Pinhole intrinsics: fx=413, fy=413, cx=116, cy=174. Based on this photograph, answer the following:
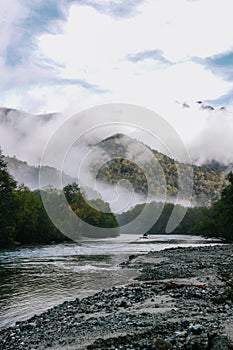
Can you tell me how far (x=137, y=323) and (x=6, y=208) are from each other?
66711 millimetres

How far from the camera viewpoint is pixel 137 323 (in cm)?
1410

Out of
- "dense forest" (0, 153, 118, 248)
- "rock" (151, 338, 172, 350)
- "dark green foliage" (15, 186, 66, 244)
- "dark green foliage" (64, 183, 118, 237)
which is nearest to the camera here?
"rock" (151, 338, 172, 350)

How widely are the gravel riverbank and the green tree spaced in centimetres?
5449

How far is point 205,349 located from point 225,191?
96001 millimetres

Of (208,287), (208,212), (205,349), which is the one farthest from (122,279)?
(208,212)

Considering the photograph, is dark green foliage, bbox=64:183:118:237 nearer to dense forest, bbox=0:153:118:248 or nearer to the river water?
dense forest, bbox=0:153:118:248

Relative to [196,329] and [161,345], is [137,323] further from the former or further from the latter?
[161,345]

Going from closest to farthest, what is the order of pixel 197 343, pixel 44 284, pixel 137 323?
pixel 197 343 → pixel 137 323 → pixel 44 284

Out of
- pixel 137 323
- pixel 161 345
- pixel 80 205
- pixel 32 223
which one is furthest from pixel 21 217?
pixel 161 345

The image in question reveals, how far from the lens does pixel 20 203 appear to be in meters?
90.6

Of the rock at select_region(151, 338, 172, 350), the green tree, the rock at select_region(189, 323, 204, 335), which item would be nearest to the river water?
the rock at select_region(189, 323, 204, 335)

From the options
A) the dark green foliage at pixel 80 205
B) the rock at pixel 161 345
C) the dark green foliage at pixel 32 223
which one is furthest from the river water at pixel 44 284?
the dark green foliage at pixel 80 205

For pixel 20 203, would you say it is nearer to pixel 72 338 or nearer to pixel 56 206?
pixel 56 206

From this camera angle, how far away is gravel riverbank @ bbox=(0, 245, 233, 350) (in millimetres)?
11578
